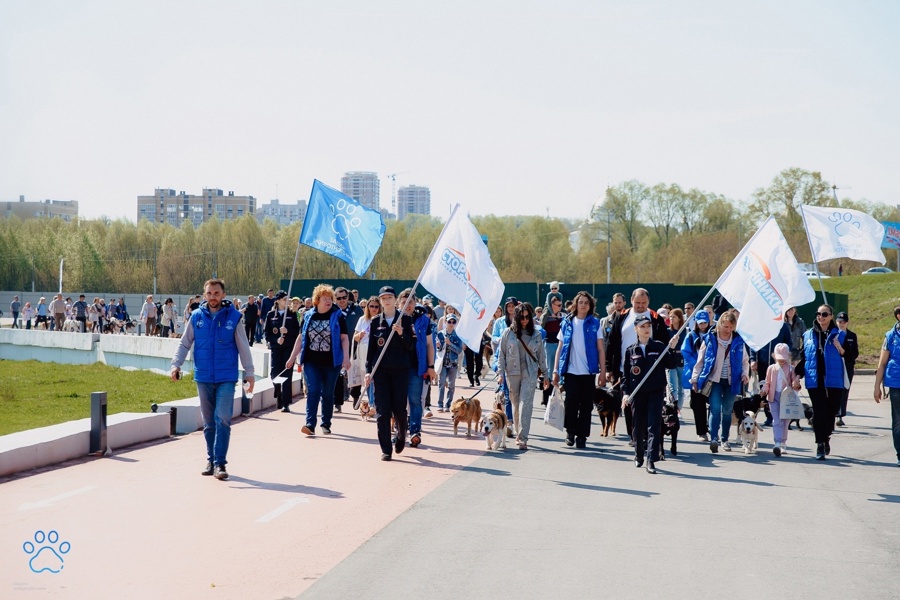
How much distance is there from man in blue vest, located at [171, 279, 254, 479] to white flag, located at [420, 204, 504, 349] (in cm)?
288

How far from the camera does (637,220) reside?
77312 millimetres

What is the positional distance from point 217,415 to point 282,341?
19.5 ft

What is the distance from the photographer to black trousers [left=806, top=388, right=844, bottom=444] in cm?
1223

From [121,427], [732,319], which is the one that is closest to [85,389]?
[121,427]

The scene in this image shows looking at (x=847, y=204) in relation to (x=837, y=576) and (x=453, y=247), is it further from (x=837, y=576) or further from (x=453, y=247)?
(x=837, y=576)

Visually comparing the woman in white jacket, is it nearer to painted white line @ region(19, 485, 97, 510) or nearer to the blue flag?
the blue flag

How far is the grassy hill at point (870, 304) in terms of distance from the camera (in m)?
36.8

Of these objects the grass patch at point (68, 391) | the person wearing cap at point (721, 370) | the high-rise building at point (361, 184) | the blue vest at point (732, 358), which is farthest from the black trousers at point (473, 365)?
the high-rise building at point (361, 184)

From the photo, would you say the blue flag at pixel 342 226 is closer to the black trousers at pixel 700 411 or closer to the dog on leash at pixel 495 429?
the dog on leash at pixel 495 429

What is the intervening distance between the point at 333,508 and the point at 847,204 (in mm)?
70422

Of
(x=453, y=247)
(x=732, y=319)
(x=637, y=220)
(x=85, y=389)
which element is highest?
(x=637, y=220)

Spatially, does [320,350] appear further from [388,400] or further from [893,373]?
[893,373]

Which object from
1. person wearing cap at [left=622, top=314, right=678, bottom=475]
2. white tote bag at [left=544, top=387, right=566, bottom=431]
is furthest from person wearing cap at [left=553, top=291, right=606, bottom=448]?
person wearing cap at [left=622, top=314, right=678, bottom=475]

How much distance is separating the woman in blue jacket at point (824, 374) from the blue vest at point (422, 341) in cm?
478
